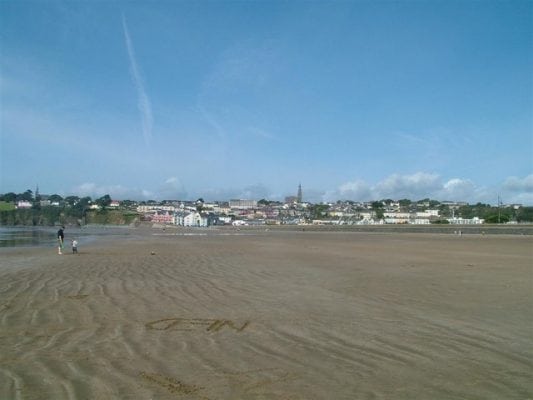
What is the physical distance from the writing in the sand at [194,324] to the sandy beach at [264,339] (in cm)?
3

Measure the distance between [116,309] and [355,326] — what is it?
4708mm

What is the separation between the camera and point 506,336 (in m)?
6.97

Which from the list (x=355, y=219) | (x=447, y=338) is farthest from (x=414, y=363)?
(x=355, y=219)

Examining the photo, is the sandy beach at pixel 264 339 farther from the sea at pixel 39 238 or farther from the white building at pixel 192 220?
the white building at pixel 192 220

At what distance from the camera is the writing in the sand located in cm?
732

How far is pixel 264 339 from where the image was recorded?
264 inches

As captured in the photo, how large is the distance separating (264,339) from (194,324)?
5.01 feet

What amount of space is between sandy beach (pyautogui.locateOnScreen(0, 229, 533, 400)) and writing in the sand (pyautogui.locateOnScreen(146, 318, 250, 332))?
0.03 metres

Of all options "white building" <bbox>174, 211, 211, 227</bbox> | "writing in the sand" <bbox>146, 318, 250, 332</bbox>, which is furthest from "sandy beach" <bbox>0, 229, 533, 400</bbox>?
"white building" <bbox>174, 211, 211, 227</bbox>

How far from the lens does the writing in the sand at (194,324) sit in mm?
7316

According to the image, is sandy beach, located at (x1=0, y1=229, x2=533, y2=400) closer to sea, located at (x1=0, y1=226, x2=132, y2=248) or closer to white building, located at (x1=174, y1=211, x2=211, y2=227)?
sea, located at (x1=0, y1=226, x2=132, y2=248)

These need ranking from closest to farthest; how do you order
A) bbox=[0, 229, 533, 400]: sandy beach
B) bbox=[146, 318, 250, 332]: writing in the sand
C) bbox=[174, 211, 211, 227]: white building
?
bbox=[0, 229, 533, 400]: sandy beach, bbox=[146, 318, 250, 332]: writing in the sand, bbox=[174, 211, 211, 227]: white building

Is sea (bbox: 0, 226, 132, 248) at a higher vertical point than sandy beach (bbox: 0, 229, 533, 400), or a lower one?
lower

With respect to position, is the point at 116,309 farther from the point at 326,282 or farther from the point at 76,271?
the point at 76,271
